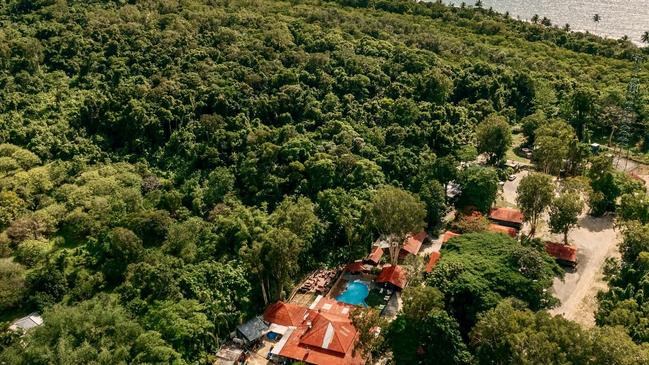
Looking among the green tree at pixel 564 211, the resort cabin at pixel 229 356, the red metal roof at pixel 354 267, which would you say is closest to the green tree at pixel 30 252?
the resort cabin at pixel 229 356

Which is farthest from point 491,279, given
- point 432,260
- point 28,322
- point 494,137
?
point 28,322

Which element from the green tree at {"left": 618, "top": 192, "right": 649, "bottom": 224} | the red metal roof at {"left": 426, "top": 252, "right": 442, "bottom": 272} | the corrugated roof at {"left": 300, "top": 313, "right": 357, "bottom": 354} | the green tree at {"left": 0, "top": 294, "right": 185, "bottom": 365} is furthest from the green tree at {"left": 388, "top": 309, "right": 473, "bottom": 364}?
the green tree at {"left": 618, "top": 192, "right": 649, "bottom": 224}

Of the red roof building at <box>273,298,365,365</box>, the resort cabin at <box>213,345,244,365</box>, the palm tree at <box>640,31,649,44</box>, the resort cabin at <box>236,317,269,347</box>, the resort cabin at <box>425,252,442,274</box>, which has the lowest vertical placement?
the resort cabin at <box>213,345,244,365</box>

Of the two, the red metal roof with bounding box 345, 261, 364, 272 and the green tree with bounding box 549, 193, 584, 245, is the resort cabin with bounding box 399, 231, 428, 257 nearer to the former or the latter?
the red metal roof with bounding box 345, 261, 364, 272

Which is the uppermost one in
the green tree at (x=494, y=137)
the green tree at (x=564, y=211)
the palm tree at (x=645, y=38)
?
the palm tree at (x=645, y=38)

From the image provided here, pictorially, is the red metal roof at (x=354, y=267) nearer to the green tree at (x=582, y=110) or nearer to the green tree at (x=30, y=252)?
the green tree at (x=30, y=252)

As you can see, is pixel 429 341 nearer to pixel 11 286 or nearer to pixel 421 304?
pixel 421 304

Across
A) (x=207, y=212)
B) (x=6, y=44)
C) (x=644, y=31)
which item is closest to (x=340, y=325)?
(x=207, y=212)
